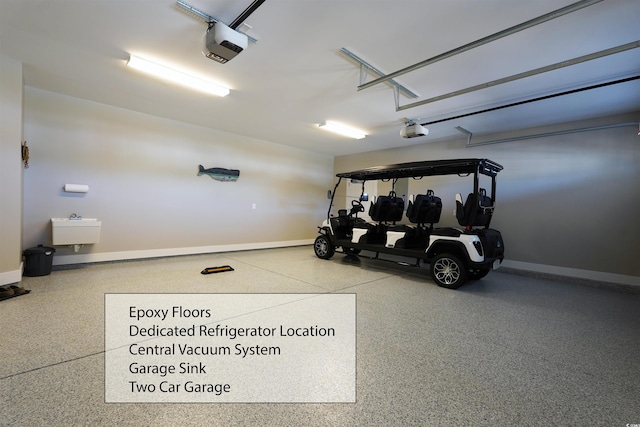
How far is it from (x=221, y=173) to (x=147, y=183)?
152 cm

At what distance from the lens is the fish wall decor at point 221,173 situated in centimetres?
616

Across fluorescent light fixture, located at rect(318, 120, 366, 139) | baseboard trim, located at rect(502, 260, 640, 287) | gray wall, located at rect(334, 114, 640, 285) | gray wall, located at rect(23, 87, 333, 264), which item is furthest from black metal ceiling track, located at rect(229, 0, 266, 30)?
baseboard trim, located at rect(502, 260, 640, 287)

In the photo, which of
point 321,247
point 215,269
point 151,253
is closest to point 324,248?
point 321,247

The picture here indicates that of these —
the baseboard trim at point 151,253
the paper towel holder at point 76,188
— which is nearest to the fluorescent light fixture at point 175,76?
the paper towel holder at point 76,188

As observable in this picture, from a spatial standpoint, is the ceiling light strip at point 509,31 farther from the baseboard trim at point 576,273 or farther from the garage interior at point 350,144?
the baseboard trim at point 576,273

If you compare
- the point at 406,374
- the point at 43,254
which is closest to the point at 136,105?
the point at 43,254

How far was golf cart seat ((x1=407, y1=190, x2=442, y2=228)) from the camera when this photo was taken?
5.12 m

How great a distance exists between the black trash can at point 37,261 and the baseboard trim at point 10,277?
32 cm

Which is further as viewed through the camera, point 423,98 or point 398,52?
point 423,98

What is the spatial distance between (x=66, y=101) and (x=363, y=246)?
5884 mm

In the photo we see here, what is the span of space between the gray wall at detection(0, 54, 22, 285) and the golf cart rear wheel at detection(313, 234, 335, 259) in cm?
487

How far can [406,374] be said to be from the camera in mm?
1960

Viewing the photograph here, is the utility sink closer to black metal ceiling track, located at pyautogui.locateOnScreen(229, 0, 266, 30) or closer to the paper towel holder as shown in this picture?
the paper towel holder

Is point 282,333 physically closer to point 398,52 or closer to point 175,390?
point 175,390
